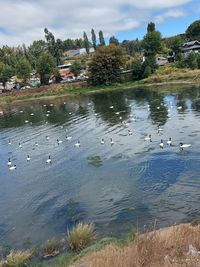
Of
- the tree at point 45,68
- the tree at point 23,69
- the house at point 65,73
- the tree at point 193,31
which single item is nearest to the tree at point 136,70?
the tree at point 45,68

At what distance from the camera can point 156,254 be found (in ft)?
40.9

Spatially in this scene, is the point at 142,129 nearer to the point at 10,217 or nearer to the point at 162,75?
the point at 10,217

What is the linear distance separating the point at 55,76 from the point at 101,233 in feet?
371

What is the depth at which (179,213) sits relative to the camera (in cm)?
2161

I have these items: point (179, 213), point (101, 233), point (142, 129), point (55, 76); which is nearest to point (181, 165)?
point (179, 213)

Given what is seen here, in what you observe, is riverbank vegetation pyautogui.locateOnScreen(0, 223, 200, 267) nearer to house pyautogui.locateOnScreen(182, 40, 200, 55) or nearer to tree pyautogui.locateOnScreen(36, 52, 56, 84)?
tree pyautogui.locateOnScreen(36, 52, 56, 84)

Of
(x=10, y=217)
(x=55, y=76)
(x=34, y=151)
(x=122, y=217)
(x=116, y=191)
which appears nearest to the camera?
(x=122, y=217)

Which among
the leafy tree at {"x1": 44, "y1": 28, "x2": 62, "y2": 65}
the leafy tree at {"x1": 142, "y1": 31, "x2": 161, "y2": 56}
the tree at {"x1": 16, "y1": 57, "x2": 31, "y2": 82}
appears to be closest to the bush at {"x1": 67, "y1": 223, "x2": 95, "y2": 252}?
the leafy tree at {"x1": 142, "y1": 31, "x2": 161, "y2": 56}

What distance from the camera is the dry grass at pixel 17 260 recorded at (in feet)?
57.7

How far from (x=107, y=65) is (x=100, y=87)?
6654mm

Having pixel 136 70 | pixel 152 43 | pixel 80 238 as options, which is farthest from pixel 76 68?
pixel 80 238

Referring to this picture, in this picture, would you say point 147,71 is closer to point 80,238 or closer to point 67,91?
point 67,91

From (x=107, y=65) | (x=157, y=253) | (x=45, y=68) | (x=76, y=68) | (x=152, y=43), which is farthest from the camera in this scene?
(x=76, y=68)

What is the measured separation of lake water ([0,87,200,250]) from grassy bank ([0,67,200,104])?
4352cm
